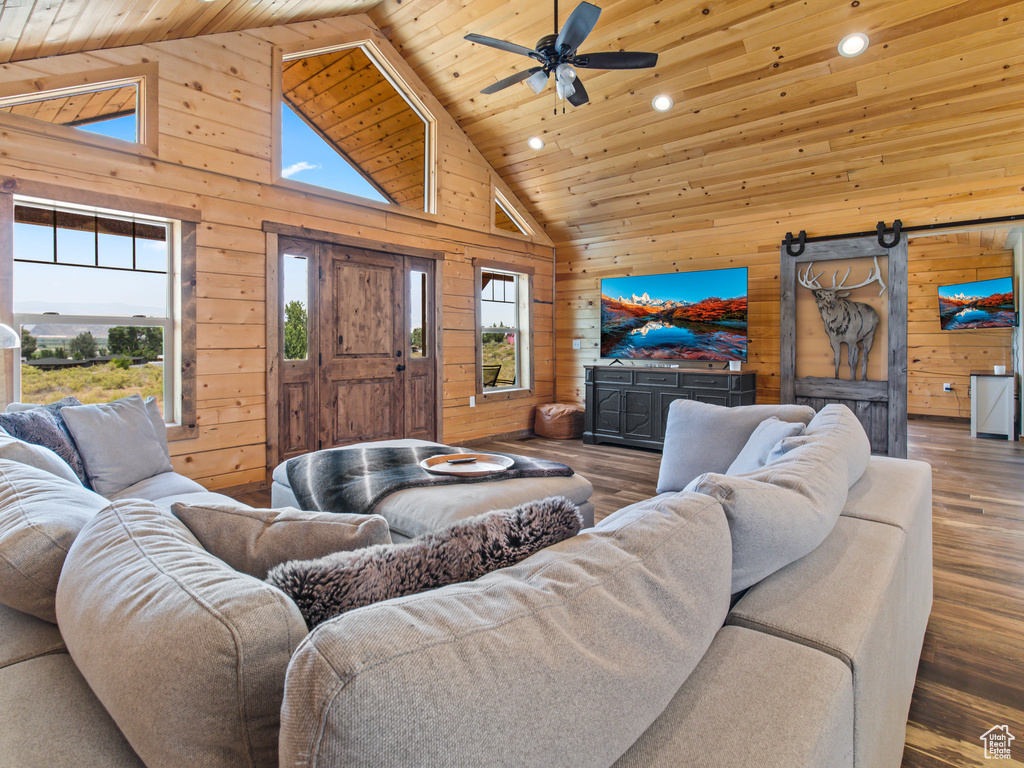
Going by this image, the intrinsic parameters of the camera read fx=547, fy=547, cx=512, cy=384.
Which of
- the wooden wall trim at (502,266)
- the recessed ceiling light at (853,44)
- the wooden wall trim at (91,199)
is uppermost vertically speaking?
the recessed ceiling light at (853,44)

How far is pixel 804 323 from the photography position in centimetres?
527

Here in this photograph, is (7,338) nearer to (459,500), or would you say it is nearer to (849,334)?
(459,500)

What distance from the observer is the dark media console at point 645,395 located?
212 inches

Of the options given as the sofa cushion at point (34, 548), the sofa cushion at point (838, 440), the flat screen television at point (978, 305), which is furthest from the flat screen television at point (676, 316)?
the sofa cushion at point (34, 548)

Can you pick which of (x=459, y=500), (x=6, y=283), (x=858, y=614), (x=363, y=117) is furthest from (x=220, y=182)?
(x=858, y=614)

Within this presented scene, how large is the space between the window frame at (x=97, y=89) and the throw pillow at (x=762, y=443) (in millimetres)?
4093

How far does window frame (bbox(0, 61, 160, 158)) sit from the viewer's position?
3.20 metres

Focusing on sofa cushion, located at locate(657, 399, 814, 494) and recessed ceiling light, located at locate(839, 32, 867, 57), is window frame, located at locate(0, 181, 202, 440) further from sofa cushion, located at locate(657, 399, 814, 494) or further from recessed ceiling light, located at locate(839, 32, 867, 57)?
recessed ceiling light, located at locate(839, 32, 867, 57)

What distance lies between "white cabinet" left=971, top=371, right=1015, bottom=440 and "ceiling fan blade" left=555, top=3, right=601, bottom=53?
20.6 feet

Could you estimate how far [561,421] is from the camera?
6496 mm

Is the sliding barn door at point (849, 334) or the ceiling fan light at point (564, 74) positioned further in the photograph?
the sliding barn door at point (849, 334)

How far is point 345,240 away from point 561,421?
3.15 m

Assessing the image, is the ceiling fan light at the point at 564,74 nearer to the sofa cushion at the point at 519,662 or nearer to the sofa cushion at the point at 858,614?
the sofa cushion at the point at 858,614

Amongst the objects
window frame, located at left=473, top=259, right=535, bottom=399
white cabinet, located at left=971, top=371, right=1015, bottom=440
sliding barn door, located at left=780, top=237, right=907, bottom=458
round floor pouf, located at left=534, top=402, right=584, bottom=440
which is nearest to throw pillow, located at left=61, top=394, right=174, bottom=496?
window frame, located at left=473, top=259, right=535, bottom=399
